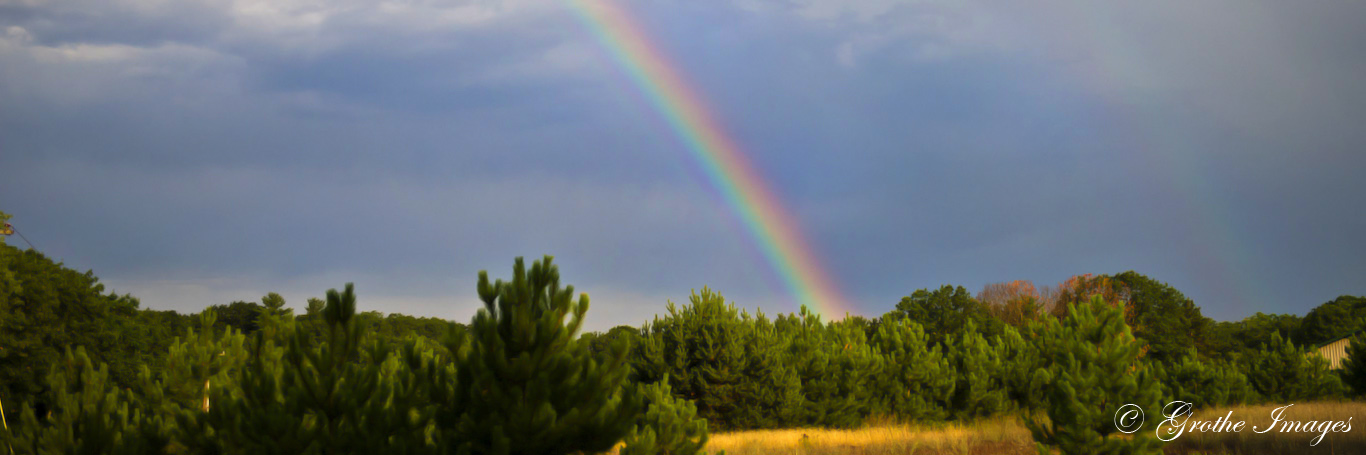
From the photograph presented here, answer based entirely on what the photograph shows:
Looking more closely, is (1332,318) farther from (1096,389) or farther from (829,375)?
(1096,389)

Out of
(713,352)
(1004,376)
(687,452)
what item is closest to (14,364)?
(713,352)

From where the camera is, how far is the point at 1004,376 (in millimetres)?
34125

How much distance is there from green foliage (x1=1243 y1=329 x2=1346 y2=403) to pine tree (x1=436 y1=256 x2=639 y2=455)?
3374 centimetres

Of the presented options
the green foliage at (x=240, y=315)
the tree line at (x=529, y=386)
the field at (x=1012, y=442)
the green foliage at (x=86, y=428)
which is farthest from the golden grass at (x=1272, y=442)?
the green foliage at (x=240, y=315)

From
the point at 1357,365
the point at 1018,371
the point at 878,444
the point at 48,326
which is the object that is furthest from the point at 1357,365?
the point at 48,326

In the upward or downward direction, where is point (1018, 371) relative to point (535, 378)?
upward

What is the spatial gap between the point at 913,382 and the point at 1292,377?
16.4 meters

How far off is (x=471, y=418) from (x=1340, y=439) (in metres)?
17.1

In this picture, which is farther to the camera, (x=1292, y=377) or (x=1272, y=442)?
(x=1292, y=377)

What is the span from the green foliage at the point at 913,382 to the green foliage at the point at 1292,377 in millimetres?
13605

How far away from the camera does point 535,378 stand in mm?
9641

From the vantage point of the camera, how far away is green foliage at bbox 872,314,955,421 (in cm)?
3075
